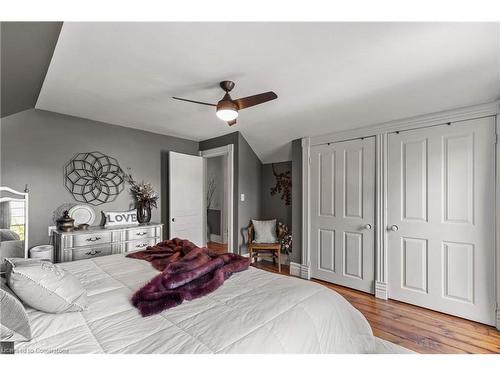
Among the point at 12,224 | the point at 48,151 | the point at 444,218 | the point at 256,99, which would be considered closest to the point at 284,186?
the point at 444,218

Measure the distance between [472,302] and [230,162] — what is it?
3305mm

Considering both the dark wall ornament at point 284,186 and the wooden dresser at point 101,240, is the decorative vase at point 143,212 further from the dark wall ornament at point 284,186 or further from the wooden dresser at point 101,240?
the dark wall ornament at point 284,186

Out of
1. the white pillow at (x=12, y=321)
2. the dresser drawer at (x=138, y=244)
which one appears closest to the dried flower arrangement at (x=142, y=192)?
the dresser drawer at (x=138, y=244)

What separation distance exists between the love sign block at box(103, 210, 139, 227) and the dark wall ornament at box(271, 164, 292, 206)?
230cm

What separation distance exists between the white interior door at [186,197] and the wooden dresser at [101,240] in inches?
17.6

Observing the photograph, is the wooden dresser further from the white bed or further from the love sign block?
the white bed

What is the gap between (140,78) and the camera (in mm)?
2113

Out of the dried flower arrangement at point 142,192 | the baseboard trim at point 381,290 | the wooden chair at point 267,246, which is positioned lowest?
the baseboard trim at point 381,290

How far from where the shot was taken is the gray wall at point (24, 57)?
4.27 ft

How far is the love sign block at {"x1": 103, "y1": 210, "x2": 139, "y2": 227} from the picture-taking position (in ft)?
10.9

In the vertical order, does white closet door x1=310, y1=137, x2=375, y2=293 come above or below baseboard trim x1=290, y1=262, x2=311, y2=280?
above

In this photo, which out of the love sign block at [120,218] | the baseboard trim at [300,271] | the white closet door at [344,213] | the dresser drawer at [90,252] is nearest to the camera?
the dresser drawer at [90,252]

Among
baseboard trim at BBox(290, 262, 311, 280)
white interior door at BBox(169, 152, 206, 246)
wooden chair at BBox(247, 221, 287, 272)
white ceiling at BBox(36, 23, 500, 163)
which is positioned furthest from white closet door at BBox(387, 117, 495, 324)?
white interior door at BBox(169, 152, 206, 246)
